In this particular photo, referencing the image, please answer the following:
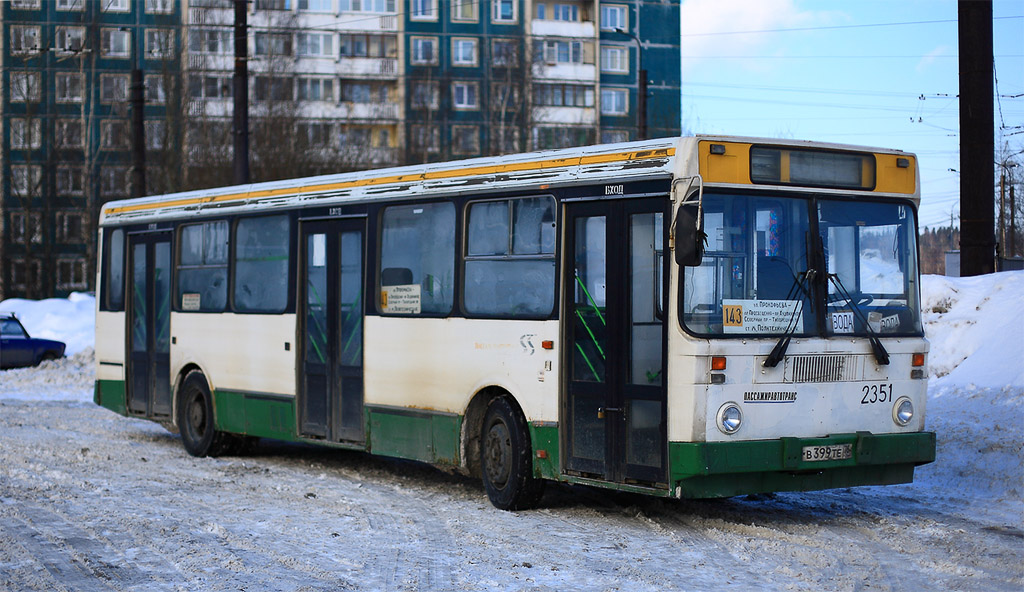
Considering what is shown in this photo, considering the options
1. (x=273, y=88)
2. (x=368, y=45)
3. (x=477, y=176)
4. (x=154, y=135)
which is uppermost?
(x=368, y=45)

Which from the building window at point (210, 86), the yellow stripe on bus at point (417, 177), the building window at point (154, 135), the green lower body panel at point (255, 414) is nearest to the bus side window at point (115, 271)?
the yellow stripe on bus at point (417, 177)

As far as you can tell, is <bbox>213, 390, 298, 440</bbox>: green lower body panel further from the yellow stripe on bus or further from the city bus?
the yellow stripe on bus

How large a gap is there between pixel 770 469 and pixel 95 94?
6693 centimetres

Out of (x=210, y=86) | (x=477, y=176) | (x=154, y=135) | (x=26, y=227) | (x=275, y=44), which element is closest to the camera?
(x=477, y=176)

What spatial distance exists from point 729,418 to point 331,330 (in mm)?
5306

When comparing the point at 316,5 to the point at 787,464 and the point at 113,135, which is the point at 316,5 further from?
the point at 787,464

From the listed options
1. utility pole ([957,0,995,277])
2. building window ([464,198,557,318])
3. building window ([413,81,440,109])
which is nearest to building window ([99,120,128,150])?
building window ([413,81,440,109])

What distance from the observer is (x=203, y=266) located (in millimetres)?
15875

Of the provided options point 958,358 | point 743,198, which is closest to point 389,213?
point 743,198

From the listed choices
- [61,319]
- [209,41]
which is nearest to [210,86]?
[209,41]

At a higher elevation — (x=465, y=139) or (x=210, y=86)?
(x=210, y=86)

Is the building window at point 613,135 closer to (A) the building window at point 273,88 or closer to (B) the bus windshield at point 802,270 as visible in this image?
(A) the building window at point 273,88

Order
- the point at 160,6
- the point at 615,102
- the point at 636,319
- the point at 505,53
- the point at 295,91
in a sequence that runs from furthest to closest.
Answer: the point at 615,102
the point at 505,53
the point at 295,91
the point at 160,6
the point at 636,319

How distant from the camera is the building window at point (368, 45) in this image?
242 feet
